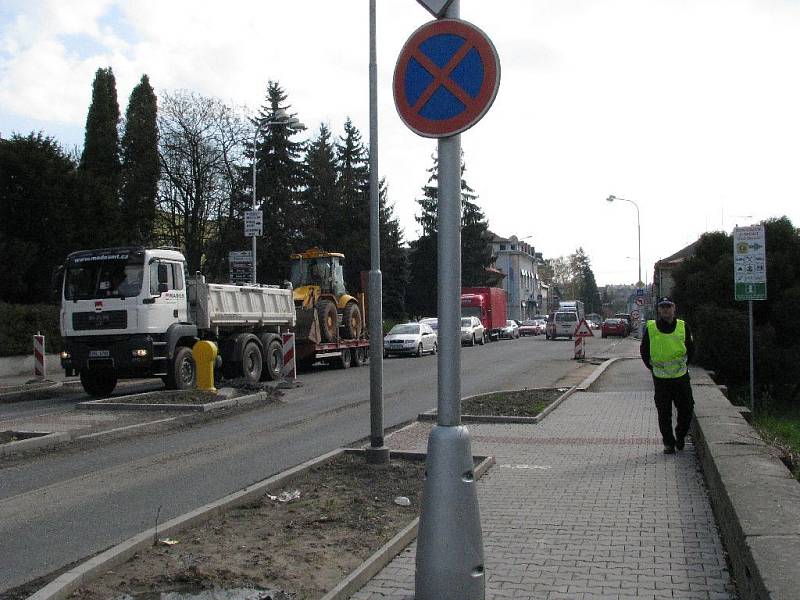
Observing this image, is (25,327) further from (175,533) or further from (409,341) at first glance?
(175,533)

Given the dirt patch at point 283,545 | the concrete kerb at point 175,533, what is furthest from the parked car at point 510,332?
the concrete kerb at point 175,533

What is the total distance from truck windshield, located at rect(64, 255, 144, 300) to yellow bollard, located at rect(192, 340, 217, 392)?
1.78 meters

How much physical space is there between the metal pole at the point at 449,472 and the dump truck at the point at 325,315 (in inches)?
815

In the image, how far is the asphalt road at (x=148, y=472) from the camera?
6469 millimetres

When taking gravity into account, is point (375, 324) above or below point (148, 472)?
above

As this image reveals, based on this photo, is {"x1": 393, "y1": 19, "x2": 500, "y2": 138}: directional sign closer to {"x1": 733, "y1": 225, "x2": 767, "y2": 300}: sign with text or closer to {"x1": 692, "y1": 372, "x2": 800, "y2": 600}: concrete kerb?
{"x1": 692, "y1": 372, "x2": 800, "y2": 600}: concrete kerb

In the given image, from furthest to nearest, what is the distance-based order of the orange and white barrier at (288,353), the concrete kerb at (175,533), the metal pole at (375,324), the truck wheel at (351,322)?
the truck wheel at (351,322), the orange and white barrier at (288,353), the metal pole at (375,324), the concrete kerb at (175,533)

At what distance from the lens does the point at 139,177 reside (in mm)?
38375

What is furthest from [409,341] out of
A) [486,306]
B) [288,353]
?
[486,306]

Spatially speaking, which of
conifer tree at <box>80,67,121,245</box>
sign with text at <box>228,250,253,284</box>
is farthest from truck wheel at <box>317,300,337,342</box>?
conifer tree at <box>80,67,121,245</box>

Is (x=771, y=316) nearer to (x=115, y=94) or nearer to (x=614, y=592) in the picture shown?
(x=614, y=592)

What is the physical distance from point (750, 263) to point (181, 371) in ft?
38.1

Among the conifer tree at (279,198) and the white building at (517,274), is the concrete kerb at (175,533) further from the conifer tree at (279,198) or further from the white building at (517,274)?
the white building at (517,274)

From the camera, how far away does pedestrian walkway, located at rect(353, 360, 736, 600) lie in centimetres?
496
